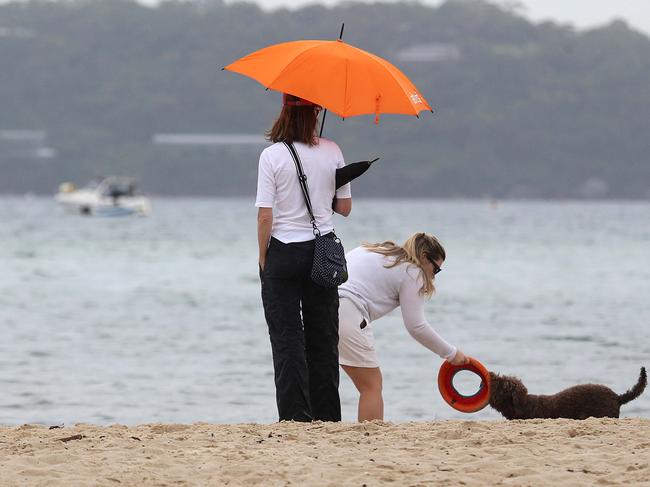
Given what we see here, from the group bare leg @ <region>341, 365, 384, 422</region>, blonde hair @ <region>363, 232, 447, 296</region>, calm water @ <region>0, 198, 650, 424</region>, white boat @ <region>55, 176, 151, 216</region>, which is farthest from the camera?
white boat @ <region>55, 176, 151, 216</region>

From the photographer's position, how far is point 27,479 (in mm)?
5043

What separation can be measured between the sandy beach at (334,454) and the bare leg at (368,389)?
0.29m

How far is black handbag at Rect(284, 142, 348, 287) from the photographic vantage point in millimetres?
5934

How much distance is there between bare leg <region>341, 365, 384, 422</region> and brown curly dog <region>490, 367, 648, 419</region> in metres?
0.77

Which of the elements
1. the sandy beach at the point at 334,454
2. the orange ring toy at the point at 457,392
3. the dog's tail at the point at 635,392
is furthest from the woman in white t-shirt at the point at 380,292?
the dog's tail at the point at 635,392

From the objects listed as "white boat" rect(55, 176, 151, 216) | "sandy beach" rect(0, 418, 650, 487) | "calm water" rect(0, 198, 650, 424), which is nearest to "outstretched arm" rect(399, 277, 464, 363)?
"sandy beach" rect(0, 418, 650, 487)

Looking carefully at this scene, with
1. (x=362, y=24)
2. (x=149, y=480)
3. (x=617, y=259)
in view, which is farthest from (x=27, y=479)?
(x=362, y=24)

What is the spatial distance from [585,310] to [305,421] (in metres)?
16.6

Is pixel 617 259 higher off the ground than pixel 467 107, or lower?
lower

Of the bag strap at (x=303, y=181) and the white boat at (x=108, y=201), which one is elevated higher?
the bag strap at (x=303, y=181)

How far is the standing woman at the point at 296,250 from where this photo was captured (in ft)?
19.5

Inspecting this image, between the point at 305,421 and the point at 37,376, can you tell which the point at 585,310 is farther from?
the point at 305,421

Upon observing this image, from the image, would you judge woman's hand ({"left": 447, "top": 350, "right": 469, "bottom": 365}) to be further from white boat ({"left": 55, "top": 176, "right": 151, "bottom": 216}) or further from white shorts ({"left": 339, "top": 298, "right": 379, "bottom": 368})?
white boat ({"left": 55, "top": 176, "right": 151, "bottom": 216})

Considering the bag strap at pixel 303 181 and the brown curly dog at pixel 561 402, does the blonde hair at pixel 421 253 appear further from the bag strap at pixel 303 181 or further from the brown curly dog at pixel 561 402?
the brown curly dog at pixel 561 402
